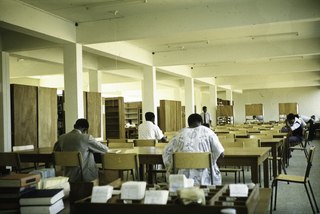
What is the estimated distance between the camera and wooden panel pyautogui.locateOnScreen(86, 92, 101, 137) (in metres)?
9.70

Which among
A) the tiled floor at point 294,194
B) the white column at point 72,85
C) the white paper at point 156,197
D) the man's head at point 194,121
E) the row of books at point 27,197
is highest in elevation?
the white column at point 72,85

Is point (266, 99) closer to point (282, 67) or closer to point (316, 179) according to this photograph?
point (282, 67)

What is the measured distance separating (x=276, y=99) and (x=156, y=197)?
75.6ft

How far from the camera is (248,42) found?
958 cm

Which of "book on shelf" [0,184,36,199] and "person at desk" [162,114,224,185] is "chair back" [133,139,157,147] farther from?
"book on shelf" [0,184,36,199]

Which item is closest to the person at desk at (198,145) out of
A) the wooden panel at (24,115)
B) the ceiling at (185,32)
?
the ceiling at (185,32)

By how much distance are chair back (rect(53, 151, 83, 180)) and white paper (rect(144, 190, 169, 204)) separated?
2.84 meters

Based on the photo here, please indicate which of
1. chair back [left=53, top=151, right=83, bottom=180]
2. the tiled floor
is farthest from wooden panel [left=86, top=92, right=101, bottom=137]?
chair back [left=53, top=151, right=83, bottom=180]

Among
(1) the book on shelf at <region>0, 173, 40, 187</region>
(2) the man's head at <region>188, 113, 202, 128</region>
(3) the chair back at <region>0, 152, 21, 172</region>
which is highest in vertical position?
(2) the man's head at <region>188, 113, 202, 128</region>

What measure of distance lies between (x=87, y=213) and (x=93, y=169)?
2986 mm

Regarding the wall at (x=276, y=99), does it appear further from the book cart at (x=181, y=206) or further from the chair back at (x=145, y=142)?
the book cart at (x=181, y=206)

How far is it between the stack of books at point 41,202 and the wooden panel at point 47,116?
6.94 metres

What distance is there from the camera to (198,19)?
630 centimetres

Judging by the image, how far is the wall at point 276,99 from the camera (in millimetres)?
22484
